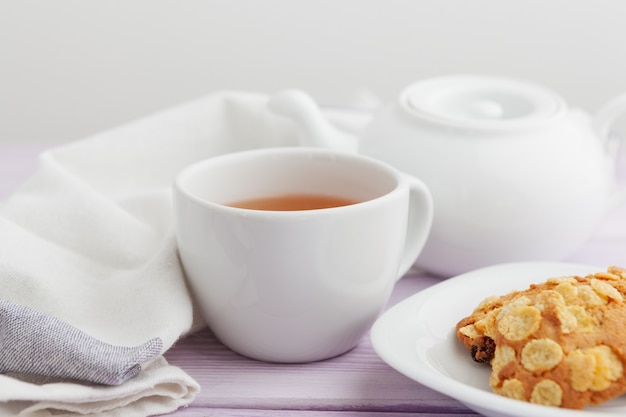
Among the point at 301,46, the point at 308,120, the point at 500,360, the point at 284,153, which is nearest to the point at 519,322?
the point at 500,360

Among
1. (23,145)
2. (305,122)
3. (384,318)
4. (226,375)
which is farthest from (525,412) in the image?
(23,145)

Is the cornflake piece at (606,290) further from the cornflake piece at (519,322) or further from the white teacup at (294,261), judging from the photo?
the white teacup at (294,261)

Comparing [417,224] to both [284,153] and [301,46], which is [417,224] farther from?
[301,46]

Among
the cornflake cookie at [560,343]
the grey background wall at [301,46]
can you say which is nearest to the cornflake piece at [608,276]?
the cornflake cookie at [560,343]

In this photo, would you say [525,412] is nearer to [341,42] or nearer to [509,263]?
[509,263]

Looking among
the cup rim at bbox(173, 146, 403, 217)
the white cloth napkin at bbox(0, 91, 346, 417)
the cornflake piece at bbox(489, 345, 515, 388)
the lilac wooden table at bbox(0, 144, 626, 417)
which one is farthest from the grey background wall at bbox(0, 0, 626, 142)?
the cornflake piece at bbox(489, 345, 515, 388)

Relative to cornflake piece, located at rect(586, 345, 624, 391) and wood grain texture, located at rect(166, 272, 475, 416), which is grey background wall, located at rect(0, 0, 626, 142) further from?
cornflake piece, located at rect(586, 345, 624, 391)

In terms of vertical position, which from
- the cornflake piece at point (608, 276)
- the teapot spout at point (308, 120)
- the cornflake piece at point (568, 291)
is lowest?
the cornflake piece at point (608, 276)
